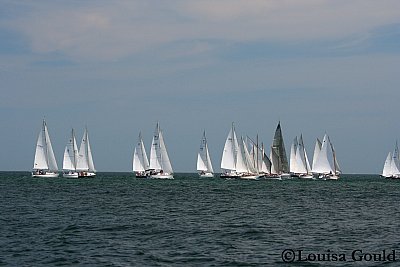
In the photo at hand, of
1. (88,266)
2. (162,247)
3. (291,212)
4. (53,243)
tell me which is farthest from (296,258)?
(291,212)

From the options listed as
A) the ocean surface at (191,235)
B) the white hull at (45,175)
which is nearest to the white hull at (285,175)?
the white hull at (45,175)

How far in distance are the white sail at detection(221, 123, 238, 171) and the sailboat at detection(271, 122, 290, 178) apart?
14.6 meters

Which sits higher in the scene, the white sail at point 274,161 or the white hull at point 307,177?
the white sail at point 274,161

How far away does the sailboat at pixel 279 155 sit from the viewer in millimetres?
148125

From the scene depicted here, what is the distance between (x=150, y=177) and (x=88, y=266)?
4414 inches

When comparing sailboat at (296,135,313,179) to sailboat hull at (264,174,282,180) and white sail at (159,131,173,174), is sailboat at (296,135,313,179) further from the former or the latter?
white sail at (159,131,173,174)

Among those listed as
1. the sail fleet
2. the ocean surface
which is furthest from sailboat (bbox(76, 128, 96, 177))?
the ocean surface

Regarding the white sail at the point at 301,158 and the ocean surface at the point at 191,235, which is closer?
the ocean surface at the point at 191,235

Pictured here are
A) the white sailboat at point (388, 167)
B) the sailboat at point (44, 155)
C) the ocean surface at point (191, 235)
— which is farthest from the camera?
the white sailboat at point (388, 167)

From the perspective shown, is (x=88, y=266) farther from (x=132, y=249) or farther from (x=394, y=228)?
(x=394, y=228)

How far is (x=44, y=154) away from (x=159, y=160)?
75.6 feet

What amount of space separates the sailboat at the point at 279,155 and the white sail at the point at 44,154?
4852cm

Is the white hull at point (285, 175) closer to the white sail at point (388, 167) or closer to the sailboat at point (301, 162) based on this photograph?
the sailboat at point (301, 162)

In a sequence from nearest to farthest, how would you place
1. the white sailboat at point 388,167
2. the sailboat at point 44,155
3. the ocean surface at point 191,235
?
the ocean surface at point 191,235 → the sailboat at point 44,155 → the white sailboat at point 388,167
